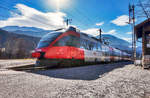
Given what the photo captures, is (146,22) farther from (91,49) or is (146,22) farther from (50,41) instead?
(50,41)

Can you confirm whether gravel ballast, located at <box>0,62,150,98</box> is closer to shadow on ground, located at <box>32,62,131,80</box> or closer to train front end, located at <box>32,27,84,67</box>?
shadow on ground, located at <box>32,62,131,80</box>

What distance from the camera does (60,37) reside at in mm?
8031

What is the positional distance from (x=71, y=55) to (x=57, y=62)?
4.88ft

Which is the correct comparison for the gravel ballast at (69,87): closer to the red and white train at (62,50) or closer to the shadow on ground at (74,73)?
the shadow on ground at (74,73)

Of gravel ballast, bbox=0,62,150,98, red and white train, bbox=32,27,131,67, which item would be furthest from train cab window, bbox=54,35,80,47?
gravel ballast, bbox=0,62,150,98

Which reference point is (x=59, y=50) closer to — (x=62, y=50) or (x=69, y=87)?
(x=62, y=50)

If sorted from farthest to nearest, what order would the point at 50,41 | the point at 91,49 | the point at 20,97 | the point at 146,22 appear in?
the point at 91,49, the point at 146,22, the point at 50,41, the point at 20,97

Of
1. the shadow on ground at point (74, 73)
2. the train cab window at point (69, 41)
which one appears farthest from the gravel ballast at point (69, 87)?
the train cab window at point (69, 41)

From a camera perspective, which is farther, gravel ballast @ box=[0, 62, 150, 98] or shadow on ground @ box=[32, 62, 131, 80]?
shadow on ground @ box=[32, 62, 131, 80]

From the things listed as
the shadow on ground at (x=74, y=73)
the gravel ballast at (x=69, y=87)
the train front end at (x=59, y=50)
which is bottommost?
the shadow on ground at (x=74, y=73)

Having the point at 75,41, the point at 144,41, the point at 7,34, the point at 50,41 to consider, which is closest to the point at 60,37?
the point at 50,41

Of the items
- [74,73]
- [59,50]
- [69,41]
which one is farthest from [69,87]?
[69,41]

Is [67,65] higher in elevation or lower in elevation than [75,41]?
lower

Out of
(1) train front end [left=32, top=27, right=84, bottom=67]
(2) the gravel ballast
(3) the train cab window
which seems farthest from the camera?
(3) the train cab window
